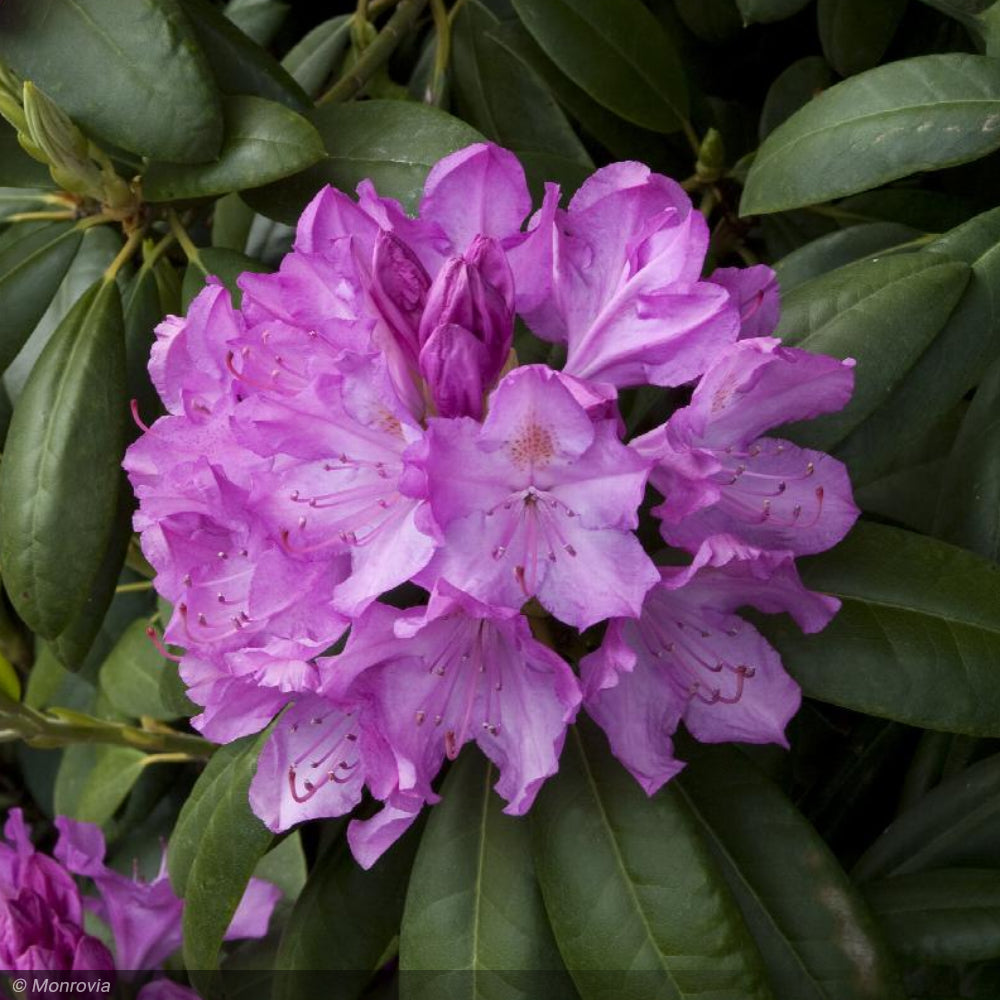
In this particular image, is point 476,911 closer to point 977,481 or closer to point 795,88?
point 977,481

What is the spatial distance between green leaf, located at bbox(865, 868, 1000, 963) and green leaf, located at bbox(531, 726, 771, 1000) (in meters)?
0.21

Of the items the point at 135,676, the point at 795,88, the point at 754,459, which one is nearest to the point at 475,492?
the point at 754,459

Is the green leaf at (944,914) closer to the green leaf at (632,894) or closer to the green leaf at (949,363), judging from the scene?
the green leaf at (632,894)

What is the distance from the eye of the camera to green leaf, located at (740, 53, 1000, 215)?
0.94 meters

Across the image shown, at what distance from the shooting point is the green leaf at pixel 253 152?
977mm

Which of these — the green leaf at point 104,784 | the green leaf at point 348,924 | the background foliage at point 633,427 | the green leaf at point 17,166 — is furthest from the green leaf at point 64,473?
the green leaf at point 104,784

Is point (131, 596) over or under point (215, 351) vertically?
under

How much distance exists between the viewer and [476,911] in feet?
3.05

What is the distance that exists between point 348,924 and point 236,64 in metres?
0.76

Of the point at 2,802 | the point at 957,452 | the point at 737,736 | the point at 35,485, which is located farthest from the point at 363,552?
the point at 2,802

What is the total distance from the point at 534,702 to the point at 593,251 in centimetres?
30

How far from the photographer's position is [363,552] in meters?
0.78

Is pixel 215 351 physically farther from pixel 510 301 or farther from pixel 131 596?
pixel 131 596

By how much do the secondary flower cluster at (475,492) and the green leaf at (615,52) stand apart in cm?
46
